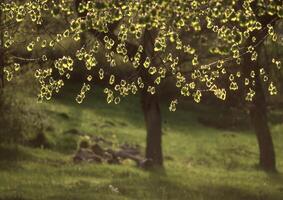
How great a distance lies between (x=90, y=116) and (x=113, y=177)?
23.8m

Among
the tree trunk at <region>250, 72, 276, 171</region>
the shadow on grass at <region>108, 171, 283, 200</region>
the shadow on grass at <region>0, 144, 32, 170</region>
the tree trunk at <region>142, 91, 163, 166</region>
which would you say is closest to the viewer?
the shadow on grass at <region>108, 171, 283, 200</region>

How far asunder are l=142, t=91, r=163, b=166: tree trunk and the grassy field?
48.9 inches

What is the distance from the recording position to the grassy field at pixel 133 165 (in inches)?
1123

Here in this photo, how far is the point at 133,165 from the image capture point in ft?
133

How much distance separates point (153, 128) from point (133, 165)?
3595mm

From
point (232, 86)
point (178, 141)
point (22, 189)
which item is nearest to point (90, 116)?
point (178, 141)

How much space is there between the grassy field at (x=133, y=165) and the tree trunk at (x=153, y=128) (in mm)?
1242

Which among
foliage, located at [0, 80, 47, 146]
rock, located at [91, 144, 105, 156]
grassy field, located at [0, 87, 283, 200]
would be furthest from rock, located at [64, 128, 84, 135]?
foliage, located at [0, 80, 47, 146]

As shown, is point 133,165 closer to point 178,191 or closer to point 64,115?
point 178,191

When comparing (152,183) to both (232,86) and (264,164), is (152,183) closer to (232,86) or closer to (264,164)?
(264,164)

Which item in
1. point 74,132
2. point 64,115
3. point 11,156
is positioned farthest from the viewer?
point 64,115

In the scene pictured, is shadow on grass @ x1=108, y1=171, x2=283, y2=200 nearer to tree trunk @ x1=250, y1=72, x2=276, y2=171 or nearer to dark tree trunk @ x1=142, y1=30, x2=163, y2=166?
dark tree trunk @ x1=142, y1=30, x2=163, y2=166

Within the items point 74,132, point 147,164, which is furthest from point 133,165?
point 74,132

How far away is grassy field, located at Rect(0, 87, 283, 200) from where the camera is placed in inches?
1123
